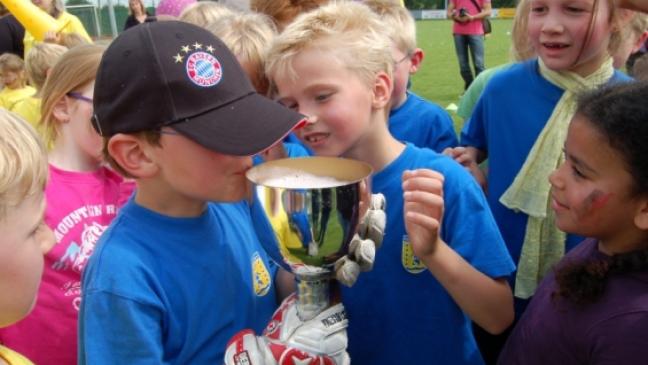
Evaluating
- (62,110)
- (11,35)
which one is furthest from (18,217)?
(11,35)

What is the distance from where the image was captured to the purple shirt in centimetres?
139

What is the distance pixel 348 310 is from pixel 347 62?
0.76 metres

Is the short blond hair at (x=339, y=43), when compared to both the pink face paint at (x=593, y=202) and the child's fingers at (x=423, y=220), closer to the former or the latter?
the child's fingers at (x=423, y=220)

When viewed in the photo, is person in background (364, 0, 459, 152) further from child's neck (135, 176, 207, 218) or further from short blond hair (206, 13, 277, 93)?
child's neck (135, 176, 207, 218)

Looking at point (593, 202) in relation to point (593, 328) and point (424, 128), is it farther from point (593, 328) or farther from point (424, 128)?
point (424, 128)

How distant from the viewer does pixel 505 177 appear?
242 cm

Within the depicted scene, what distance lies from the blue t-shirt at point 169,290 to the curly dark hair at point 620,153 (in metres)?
0.82

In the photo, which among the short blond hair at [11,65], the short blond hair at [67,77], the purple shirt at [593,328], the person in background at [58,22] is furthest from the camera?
the short blond hair at [11,65]

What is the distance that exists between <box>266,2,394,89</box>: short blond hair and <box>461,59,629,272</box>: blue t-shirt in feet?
2.18

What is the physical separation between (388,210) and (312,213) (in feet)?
1.85

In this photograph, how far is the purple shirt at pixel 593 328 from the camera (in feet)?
4.57

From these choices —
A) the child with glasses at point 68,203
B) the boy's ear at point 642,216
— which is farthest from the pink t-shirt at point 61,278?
the boy's ear at point 642,216

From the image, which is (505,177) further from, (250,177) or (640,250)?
(250,177)

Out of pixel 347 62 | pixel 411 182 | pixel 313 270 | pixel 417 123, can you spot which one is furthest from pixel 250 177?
pixel 417 123
